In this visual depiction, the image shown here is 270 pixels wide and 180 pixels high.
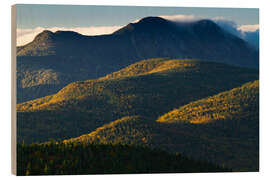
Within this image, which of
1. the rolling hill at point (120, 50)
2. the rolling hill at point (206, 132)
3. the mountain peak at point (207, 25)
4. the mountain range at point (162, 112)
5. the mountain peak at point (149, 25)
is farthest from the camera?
the rolling hill at point (120, 50)

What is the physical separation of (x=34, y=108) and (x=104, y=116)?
285 cm

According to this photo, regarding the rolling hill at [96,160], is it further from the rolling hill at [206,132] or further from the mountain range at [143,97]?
the rolling hill at [206,132]

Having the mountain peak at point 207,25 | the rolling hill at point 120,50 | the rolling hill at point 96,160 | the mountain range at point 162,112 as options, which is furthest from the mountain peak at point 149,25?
the rolling hill at point 96,160

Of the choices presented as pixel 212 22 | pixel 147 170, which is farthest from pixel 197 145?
pixel 212 22

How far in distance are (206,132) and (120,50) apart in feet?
20.3

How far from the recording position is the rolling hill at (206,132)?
667 inches

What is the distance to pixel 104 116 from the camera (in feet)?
64.7

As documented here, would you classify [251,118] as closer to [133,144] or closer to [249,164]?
[249,164]

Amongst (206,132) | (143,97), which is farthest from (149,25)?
(206,132)

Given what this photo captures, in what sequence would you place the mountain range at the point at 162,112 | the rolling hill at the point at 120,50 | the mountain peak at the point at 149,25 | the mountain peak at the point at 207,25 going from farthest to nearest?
the rolling hill at the point at 120,50, the mountain peak at the point at 149,25, the mountain peak at the point at 207,25, the mountain range at the point at 162,112

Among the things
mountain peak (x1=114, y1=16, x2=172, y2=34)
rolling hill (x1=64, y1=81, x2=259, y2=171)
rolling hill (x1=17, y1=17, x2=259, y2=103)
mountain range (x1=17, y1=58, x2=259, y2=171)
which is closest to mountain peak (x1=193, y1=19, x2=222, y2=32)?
rolling hill (x1=17, y1=17, x2=259, y2=103)

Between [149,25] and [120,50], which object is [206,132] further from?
[120,50]

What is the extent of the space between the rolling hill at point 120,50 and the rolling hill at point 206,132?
77.6 inches

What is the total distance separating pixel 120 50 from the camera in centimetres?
2244
